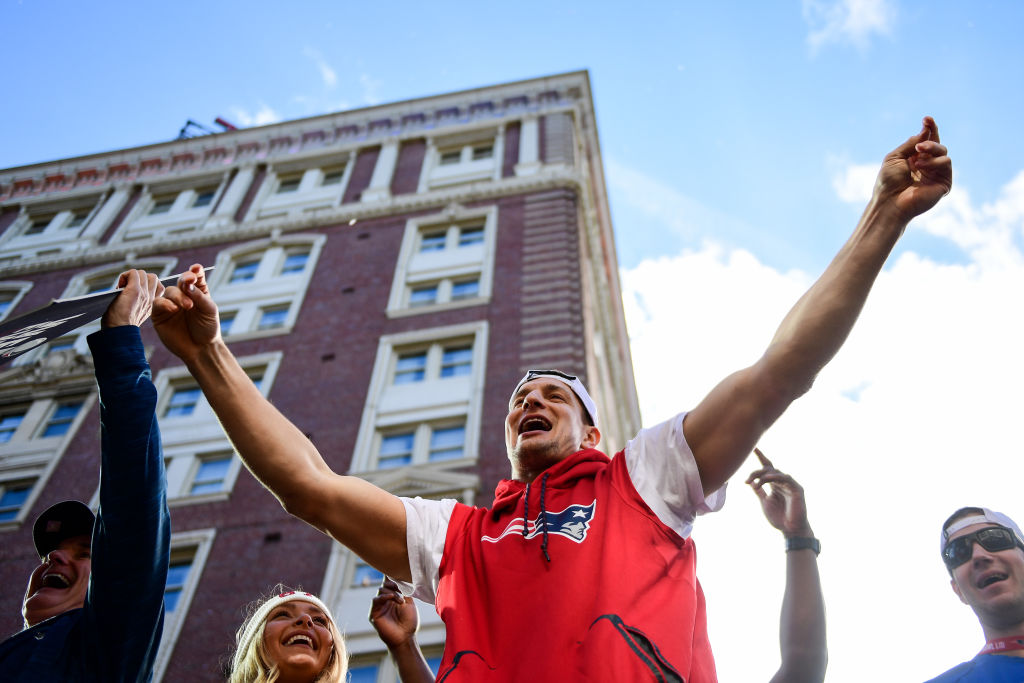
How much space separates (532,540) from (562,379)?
1291mm

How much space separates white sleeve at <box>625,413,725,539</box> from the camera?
9.26 feet

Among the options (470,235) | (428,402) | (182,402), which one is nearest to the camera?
(428,402)

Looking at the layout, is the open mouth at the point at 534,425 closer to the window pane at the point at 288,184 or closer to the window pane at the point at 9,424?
the window pane at the point at 9,424

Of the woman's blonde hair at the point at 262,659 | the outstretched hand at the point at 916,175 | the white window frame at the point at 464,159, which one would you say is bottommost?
the woman's blonde hair at the point at 262,659

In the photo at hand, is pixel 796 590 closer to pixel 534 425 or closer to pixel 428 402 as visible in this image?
pixel 534 425

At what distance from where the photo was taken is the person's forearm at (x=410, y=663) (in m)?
3.92

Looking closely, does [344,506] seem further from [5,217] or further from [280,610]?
[5,217]

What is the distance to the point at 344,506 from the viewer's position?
302 cm

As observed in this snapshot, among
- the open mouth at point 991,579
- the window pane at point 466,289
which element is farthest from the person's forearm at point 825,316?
the window pane at point 466,289

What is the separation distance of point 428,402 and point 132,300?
1707cm

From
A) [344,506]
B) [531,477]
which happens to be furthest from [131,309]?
[531,477]

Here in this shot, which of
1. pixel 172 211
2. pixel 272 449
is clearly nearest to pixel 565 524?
pixel 272 449

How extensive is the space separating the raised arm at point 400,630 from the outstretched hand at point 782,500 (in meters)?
1.71

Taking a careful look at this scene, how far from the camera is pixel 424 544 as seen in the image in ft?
10.4
